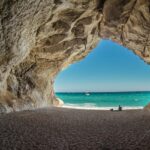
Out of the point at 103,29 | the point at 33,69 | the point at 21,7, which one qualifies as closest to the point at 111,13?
the point at 103,29

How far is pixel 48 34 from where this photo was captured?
13258 mm

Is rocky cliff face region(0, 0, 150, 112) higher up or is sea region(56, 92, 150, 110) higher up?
rocky cliff face region(0, 0, 150, 112)

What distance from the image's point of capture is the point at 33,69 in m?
16.3

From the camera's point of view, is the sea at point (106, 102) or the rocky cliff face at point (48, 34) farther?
the sea at point (106, 102)

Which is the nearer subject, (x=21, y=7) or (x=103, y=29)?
(x=21, y=7)

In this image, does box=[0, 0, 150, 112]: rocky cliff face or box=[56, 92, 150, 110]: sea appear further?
box=[56, 92, 150, 110]: sea

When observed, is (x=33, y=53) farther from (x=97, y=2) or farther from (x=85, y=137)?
(x=85, y=137)

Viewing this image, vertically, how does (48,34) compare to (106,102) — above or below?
above

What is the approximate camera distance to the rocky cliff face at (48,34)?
29.6 ft

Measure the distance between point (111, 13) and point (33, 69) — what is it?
7.91 meters

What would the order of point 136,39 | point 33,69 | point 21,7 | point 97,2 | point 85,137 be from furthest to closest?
point 33,69 < point 136,39 < point 97,2 < point 21,7 < point 85,137

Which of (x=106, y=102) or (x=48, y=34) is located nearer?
(x=48, y=34)

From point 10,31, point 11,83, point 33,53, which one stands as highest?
point 10,31

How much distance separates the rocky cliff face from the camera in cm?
901
